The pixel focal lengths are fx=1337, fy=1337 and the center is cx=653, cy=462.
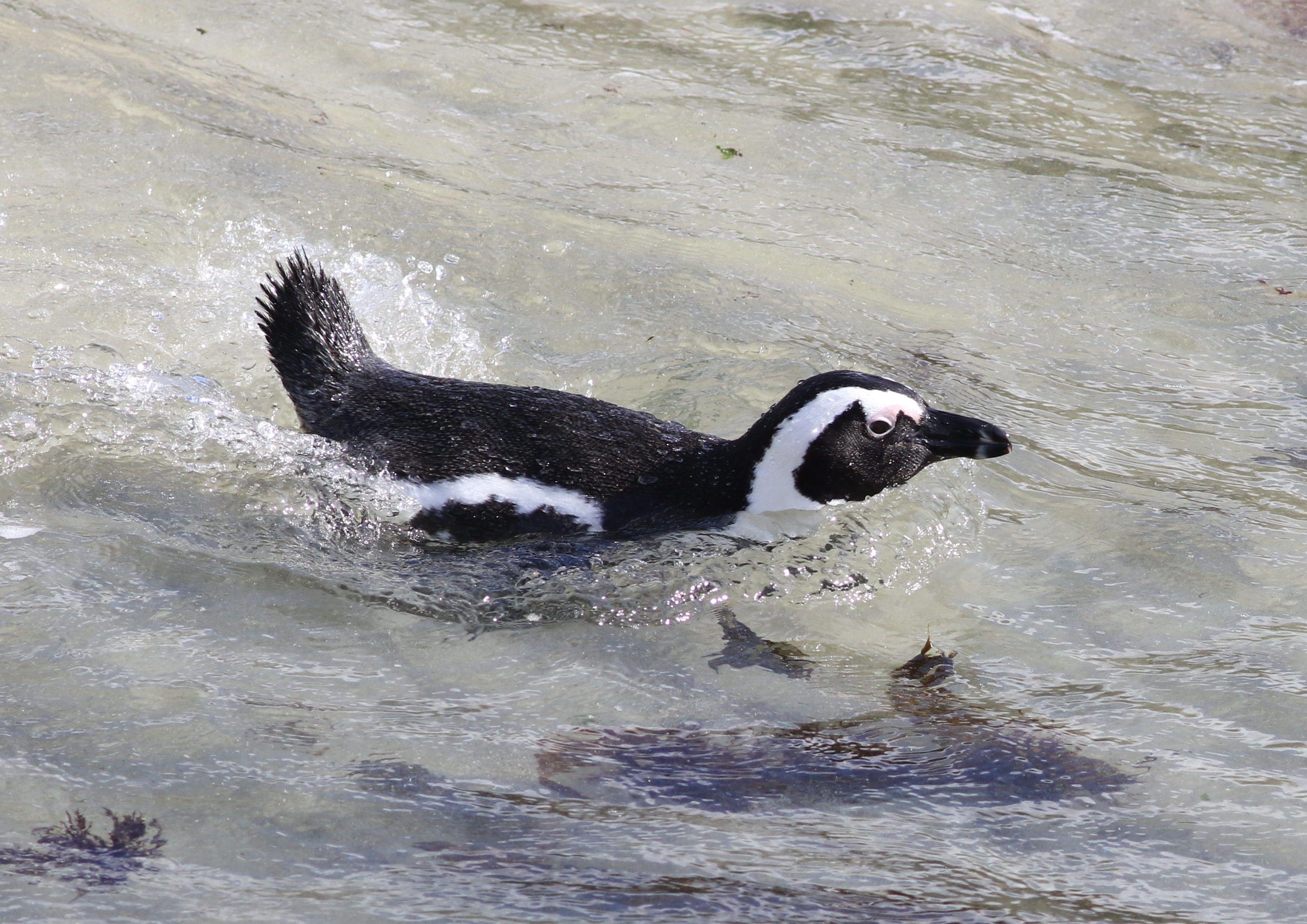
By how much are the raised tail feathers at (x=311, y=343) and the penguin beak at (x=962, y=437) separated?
1.88 meters

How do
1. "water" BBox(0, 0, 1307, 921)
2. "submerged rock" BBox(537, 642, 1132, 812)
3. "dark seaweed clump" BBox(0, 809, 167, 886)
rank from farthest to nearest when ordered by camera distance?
"submerged rock" BBox(537, 642, 1132, 812), "water" BBox(0, 0, 1307, 921), "dark seaweed clump" BBox(0, 809, 167, 886)

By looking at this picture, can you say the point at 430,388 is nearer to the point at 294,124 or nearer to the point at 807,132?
the point at 294,124

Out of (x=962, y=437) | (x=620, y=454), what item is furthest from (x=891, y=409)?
(x=620, y=454)

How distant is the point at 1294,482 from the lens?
4.68m

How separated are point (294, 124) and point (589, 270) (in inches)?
81.5

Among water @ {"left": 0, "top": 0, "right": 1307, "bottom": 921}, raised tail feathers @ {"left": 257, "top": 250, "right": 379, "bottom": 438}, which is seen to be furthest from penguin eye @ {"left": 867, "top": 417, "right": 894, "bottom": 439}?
raised tail feathers @ {"left": 257, "top": 250, "right": 379, "bottom": 438}

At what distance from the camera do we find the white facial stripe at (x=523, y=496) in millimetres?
4078

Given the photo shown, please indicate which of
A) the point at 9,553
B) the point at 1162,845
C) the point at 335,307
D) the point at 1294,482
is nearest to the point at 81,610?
the point at 9,553

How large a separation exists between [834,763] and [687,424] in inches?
85.8

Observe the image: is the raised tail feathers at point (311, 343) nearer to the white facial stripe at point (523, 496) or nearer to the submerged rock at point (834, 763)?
the white facial stripe at point (523, 496)

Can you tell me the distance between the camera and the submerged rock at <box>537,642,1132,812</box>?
9.98 feet

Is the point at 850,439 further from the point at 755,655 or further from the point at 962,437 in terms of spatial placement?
the point at 755,655

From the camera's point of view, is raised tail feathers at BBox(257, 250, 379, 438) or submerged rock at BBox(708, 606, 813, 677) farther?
raised tail feathers at BBox(257, 250, 379, 438)

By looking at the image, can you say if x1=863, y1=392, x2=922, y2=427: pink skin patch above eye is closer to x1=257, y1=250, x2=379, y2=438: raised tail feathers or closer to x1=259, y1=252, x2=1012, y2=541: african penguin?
x1=259, y1=252, x2=1012, y2=541: african penguin
